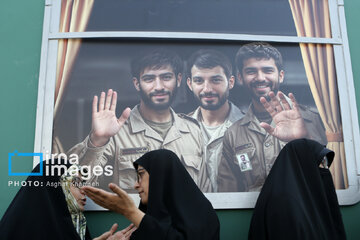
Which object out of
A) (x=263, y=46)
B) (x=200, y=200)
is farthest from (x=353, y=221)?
(x=263, y=46)

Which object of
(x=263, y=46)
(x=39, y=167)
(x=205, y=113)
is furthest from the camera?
(x=263, y=46)

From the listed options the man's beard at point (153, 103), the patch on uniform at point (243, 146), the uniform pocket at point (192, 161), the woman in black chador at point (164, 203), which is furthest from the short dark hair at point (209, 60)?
the woman in black chador at point (164, 203)

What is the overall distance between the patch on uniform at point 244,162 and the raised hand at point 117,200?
3.91 feet

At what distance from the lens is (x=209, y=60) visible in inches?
124

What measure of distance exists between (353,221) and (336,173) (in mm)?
417

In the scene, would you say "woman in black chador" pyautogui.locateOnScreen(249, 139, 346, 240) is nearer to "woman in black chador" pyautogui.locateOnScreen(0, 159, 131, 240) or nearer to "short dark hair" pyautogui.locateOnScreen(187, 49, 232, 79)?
"short dark hair" pyautogui.locateOnScreen(187, 49, 232, 79)

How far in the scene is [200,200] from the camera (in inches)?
88.0

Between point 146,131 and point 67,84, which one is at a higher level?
point 67,84

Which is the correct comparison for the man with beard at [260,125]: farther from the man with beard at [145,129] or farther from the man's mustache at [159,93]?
the man's mustache at [159,93]

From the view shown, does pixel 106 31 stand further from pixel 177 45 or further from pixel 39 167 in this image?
pixel 39 167

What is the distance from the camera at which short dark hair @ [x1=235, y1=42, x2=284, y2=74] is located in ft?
10.4

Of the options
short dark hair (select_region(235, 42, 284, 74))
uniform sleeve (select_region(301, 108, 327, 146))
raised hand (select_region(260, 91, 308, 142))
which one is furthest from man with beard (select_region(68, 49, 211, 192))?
uniform sleeve (select_region(301, 108, 327, 146))

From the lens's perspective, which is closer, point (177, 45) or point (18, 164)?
point (18, 164)

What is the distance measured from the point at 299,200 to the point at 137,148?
135cm
